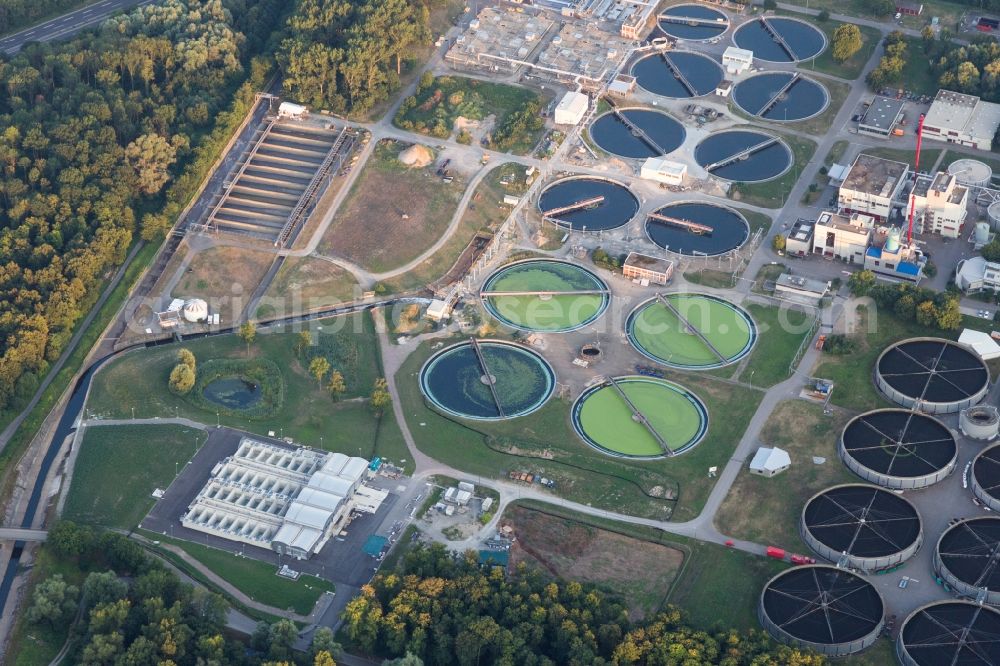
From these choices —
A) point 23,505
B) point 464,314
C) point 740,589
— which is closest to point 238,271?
point 464,314

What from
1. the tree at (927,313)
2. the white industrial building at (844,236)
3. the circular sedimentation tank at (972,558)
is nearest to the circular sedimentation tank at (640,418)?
the tree at (927,313)

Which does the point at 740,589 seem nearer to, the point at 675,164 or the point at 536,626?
the point at 536,626

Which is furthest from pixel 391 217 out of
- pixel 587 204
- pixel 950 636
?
pixel 950 636

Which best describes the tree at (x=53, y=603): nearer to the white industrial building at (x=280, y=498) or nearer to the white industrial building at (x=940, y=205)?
the white industrial building at (x=280, y=498)

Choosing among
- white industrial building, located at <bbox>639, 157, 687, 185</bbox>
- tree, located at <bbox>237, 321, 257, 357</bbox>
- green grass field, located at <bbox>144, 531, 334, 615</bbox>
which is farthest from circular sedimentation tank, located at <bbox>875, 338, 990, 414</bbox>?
tree, located at <bbox>237, 321, 257, 357</bbox>

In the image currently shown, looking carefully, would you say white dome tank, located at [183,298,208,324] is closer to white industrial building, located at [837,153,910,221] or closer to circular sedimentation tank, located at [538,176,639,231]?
circular sedimentation tank, located at [538,176,639,231]

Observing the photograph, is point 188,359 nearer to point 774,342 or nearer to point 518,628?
point 518,628
